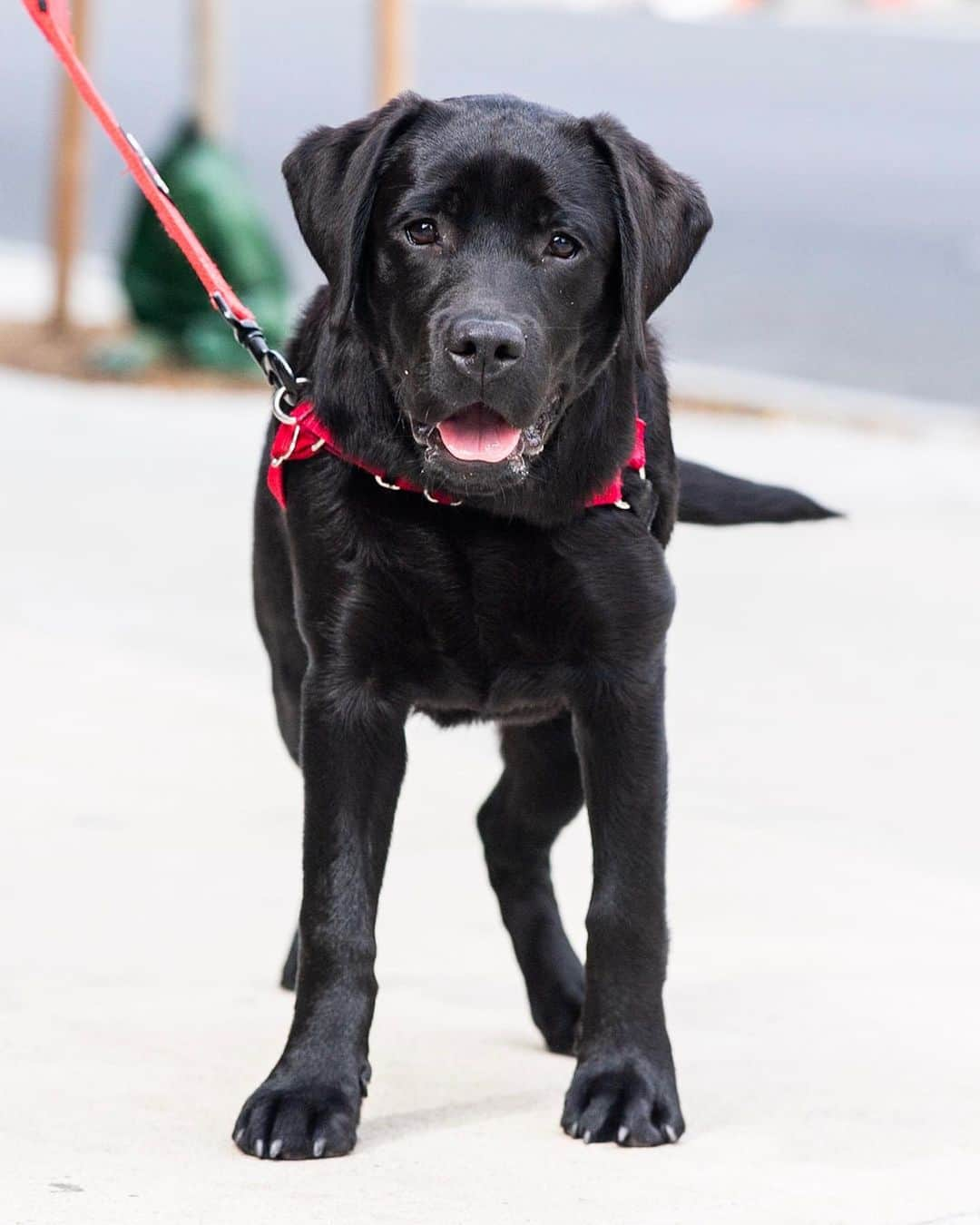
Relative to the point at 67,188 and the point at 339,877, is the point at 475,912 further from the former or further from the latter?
the point at 67,188

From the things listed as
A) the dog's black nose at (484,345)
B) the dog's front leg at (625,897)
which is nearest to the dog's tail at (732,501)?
the dog's front leg at (625,897)

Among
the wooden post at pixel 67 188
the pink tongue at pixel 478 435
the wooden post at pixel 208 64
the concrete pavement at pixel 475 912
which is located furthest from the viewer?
the wooden post at pixel 67 188

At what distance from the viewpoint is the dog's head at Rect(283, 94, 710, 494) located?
3.38 meters

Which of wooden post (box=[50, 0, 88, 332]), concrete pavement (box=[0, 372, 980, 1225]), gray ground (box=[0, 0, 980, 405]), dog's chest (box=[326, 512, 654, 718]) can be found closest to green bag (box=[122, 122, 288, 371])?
wooden post (box=[50, 0, 88, 332])

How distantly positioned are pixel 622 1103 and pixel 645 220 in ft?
4.25

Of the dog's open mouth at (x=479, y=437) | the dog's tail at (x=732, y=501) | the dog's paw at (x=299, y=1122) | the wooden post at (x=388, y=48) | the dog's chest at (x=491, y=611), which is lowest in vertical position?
the wooden post at (x=388, y=48)

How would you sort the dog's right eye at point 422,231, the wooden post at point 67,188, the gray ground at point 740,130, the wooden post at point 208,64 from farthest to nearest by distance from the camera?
the gray ground at point 740,130 → the wooden post at point 67,188 → the wooden post at point 208,64 → the dog's right eye at point 422,231

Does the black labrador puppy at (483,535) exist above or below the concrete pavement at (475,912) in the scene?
above

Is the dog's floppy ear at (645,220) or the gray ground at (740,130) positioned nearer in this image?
the dog's floppy ear at (645,220)

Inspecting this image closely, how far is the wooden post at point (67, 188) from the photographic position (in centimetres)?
1202

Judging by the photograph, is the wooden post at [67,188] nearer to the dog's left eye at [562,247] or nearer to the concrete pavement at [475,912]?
the concrete pavement at [475,912]

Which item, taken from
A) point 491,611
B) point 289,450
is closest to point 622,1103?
point 491,611

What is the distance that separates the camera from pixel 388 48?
36.5ft

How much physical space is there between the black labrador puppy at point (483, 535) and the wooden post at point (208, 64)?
8.20 m
